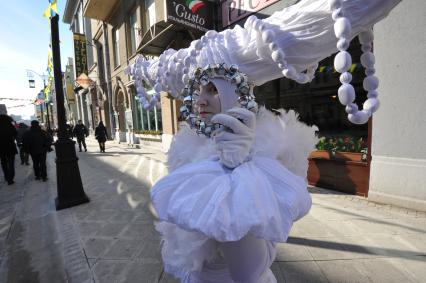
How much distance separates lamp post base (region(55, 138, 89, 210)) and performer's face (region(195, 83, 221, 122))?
14.0 feet

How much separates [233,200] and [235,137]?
24 cm

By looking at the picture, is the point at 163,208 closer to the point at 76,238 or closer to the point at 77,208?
the point at 76,238

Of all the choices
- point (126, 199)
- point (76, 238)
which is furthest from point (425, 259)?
point (126, 199)

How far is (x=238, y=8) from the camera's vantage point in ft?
22.4

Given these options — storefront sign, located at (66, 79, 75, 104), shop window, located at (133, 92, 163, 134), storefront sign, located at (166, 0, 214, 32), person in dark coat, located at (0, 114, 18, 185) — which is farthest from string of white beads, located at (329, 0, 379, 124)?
storefront sign, located at (66, 79, 75, 104)

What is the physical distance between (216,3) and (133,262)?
23.6ft

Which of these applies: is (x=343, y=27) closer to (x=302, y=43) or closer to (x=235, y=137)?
(x=302, y=43)

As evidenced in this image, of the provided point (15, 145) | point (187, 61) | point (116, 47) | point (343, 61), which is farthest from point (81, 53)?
point (343, 61)

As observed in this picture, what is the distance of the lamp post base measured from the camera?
4.62 m

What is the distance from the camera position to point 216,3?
7613 millimetres

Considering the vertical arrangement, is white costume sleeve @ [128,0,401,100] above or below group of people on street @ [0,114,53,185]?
above

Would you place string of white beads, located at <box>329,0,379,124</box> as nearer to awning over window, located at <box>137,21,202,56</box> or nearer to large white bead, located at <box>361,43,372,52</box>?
large white bead, located at <box>361,43,372,52</box>

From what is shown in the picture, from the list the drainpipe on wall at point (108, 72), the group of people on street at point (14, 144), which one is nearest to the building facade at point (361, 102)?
the group of people on street at point (14, 144)

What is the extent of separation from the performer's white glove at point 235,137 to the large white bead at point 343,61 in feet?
1.31
